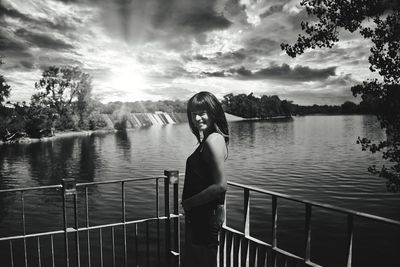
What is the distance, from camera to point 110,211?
1883 cm

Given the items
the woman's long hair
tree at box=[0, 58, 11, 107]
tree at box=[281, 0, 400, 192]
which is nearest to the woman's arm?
the woman's long hair

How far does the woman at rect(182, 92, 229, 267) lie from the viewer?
301 cm

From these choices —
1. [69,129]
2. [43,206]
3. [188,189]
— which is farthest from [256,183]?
[69,129]

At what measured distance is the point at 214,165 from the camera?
287cm

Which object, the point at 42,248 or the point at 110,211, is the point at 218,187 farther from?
the point at 110,211

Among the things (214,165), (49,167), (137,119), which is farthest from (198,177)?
(137,119)

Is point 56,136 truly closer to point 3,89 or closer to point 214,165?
point 3,89

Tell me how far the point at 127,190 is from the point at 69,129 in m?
69.7

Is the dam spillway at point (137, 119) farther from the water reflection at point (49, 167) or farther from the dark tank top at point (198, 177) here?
the dark tank top at point (198, 177)

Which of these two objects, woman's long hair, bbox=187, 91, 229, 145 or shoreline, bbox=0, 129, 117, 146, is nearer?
woman's long hair, bbox=187, 91, 229, 145

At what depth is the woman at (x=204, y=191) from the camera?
3006 millimetres

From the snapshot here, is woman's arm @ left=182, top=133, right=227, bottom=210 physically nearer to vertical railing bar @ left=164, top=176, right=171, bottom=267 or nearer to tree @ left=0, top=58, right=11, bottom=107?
vertical railing bar @ left=164, top=176, right=171, bottom=267

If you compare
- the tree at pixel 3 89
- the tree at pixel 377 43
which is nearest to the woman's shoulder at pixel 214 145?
the tree at pixel 377 43

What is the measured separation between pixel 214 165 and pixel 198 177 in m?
0.30
